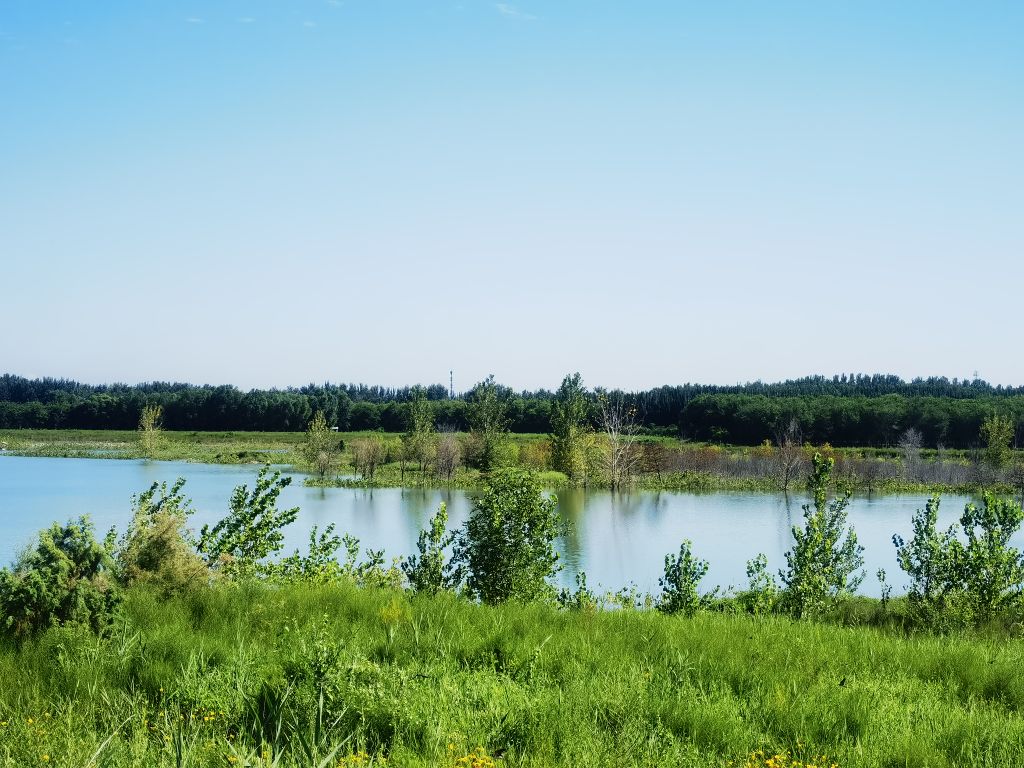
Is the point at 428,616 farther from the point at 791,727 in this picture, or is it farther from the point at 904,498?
the point at 904,498

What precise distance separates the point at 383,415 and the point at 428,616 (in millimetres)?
115805

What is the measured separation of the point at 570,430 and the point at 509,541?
41.9 meters

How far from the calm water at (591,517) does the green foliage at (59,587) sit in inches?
630

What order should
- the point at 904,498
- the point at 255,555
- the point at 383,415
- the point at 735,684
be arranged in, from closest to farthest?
the point at 735,684 < the point at 255,555 < the point at 904,498 < the point at 383,415

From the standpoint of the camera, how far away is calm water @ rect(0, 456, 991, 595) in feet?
85.1

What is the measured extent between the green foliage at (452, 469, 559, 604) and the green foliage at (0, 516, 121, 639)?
251 inches

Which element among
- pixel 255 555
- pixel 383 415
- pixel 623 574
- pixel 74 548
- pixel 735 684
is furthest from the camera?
pixel 383 415

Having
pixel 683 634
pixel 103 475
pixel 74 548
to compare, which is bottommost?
pixel 103 475

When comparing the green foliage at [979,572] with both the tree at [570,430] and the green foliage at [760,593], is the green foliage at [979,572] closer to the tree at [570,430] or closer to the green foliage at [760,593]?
the green foliage at [760,593]

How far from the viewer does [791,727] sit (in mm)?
4047

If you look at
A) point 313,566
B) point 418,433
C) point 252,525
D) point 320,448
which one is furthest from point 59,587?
point 320,448

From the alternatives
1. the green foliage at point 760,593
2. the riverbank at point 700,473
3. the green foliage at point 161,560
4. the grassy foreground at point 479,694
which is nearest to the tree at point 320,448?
the riverbank at point 700,473

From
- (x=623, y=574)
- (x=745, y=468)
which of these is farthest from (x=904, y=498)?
(x=623, y=574)

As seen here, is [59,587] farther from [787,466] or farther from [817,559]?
[787,466]
